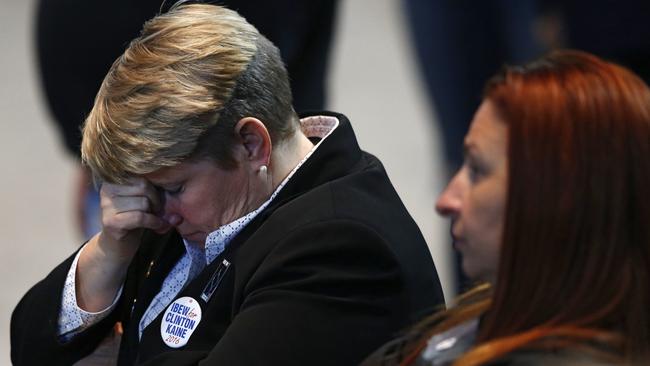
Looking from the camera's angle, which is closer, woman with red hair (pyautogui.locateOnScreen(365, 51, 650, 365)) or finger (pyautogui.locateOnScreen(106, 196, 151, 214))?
woman with red hair (pyautogui.locateOnScreen(365, 51, 650, 365))

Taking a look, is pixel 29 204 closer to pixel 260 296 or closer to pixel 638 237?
pixel 260 296

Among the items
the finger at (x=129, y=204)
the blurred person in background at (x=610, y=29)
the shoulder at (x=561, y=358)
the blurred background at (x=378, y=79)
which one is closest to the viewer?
the shoulder at (x=561, y=358)

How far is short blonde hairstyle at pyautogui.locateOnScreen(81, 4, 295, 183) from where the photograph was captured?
197cm

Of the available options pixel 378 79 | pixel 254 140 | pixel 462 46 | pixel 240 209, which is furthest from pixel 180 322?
pixel 378 79

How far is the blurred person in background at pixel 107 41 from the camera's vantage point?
119 inches

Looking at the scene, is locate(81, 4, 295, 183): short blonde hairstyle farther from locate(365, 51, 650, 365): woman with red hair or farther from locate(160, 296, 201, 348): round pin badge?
locate(365, 51, 650, 365): woman with red hair

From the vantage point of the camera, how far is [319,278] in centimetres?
192

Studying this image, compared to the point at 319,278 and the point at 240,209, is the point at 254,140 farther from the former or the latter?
the point at 319,278

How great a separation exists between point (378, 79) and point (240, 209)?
3793 mm

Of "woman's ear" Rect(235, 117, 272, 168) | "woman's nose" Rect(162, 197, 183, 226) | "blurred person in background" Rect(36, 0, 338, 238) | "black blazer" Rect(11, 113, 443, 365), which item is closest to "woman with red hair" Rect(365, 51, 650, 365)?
"black blazer" Rect(11, 113, 443, 365)

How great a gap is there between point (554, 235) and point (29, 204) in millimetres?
3657

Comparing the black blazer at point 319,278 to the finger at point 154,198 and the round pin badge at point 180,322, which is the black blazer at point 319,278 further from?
the finger at point 154,198

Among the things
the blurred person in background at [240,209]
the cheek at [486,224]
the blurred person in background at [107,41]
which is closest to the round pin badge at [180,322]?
the blurred person in background at [240,209]

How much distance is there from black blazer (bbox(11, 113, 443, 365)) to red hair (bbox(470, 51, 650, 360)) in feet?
1.28
